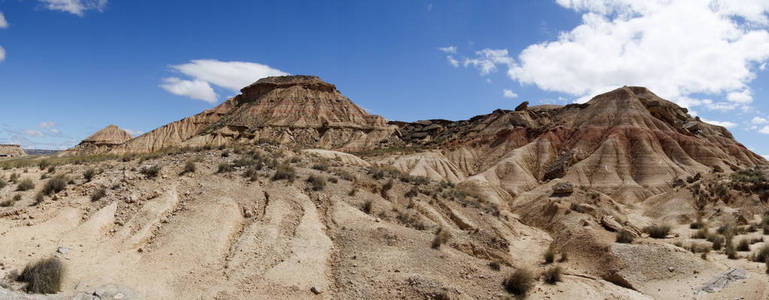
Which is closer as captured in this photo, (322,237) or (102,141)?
(322,237)

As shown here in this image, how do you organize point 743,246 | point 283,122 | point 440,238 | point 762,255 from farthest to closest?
1. point 283,122
2. point 743,246
3. point 762,255
4. point 440,238

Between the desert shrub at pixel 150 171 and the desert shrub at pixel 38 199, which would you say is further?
→ the desert shrub at pixel 150 171

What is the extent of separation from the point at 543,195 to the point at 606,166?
55.1 feet

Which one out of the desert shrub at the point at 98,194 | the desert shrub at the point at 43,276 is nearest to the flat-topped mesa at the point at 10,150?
the desert shrub at the point at 98,194

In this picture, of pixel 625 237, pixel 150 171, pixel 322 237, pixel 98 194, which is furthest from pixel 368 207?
pixel 625 237

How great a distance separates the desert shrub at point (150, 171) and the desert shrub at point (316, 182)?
18.1 ft

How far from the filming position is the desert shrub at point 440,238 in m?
12.5

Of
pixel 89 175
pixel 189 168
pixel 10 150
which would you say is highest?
pixel 10 150

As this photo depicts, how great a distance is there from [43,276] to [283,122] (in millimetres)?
69559

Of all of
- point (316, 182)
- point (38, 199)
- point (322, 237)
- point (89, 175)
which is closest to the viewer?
point (38, 199)

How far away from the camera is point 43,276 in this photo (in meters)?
8.02

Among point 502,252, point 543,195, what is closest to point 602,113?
point 543,195

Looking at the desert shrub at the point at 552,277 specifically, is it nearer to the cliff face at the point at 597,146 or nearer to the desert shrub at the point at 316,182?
the desert shrub at the point at 316,182

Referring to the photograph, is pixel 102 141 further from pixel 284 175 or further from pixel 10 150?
pixel 284 175
